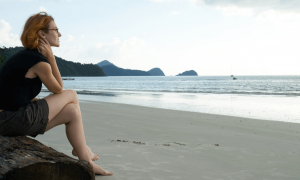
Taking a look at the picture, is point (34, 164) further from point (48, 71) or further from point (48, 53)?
point (48, 53)

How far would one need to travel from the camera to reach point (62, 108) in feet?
9.25

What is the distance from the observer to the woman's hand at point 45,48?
272cm

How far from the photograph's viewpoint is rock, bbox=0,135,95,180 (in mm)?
2129

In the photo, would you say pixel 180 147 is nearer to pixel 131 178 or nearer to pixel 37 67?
pixel 131 178

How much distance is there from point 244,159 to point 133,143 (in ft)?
6.12

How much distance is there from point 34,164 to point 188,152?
263 cm

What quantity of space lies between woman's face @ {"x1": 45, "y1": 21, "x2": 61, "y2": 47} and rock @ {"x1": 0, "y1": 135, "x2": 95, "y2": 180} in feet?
3.42

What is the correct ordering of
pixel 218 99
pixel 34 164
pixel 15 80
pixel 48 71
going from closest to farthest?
1. pixel 34 164
2. pixel 15 80
3. pixel 48 71
4. pixel 218 99

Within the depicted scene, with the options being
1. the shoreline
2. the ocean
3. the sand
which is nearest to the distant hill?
the ocean

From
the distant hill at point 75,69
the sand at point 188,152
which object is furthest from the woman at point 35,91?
the distant hill at point 75,69

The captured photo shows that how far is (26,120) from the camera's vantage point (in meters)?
2.51

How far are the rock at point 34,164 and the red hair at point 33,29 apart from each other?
3.07 ft

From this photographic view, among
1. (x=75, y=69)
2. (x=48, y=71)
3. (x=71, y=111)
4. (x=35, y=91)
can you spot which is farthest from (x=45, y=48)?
(x=75, y=69)

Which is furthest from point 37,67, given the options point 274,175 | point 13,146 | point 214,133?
point 214,133
